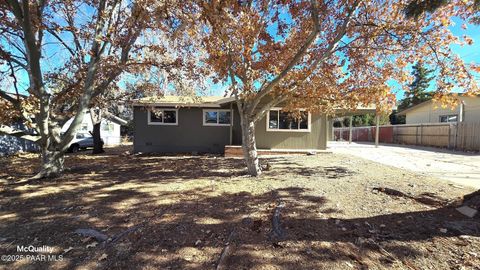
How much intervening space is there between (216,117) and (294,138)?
4.45 meters

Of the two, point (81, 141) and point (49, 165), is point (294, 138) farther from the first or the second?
point (81, 141)

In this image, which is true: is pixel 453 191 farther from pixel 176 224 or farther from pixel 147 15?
pixel 147 15

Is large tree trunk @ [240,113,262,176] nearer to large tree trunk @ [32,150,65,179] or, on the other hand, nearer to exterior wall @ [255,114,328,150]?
large tree trunk @ [32,150,65,179]

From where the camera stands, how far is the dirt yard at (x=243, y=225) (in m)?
2.95

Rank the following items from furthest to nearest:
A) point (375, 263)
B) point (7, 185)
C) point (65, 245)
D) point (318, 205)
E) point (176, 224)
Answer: point (7, 185), point (318, 205), point (176, 224), point (65, 245), point (375, 263)

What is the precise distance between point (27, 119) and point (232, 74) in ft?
18.6

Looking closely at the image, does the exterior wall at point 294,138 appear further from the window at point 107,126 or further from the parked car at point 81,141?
the window at point 107,126

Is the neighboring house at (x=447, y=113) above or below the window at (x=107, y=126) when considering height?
above

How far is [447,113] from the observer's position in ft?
70.0

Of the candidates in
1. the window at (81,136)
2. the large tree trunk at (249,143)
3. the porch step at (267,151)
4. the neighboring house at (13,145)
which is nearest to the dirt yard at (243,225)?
the large tree trunk at (249,143)

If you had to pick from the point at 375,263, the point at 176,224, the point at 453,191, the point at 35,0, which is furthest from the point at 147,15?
the point at 453,191

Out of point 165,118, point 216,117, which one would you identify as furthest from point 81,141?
point 216,117

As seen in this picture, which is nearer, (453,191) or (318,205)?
(318,205)

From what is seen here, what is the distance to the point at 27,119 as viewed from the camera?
7078 millimetres
